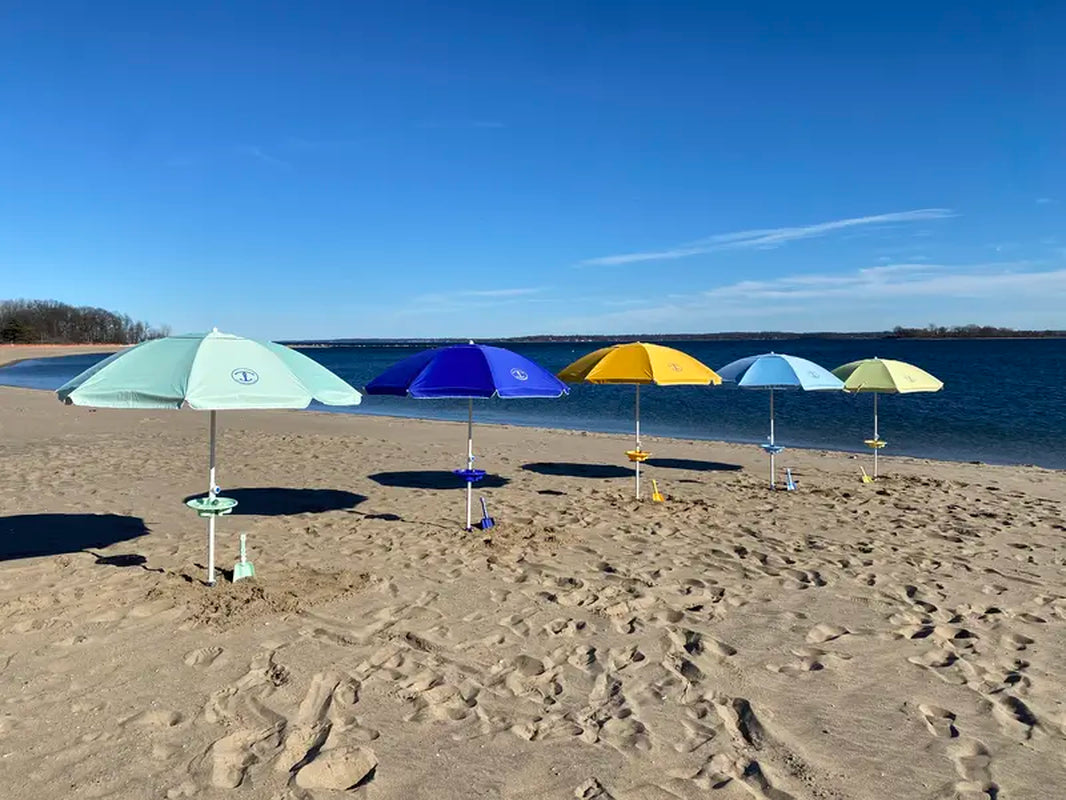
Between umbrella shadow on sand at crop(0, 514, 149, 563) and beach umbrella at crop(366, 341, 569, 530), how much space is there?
2888 mm

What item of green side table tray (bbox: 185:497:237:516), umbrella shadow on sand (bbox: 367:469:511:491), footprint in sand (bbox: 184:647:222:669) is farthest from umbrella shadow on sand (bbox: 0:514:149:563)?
umbrella shadow on sand (bbox: 367:469:511:491)

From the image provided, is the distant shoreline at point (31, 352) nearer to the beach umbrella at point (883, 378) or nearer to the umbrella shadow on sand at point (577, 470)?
the umbrella shadow on sand at point (577, 470)

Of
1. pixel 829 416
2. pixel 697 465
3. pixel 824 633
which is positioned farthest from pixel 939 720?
pixel 829 416

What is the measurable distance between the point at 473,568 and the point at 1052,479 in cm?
1151

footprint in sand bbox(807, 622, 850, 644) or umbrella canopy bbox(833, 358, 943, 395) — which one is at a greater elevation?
umbrella canopy bbox(833, 358, 943, 395)

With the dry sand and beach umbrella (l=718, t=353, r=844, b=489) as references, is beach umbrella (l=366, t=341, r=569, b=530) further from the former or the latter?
beach umbrella (l=718, t=353, r=844, b=489)

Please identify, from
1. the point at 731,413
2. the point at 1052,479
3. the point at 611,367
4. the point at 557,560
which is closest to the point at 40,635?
the point at 557,560

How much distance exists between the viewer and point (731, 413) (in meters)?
29.4

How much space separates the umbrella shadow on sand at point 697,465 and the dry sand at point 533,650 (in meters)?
3.59

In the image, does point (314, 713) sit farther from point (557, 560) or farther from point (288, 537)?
point (288, 537)

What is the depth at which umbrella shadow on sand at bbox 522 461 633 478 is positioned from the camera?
12.1 m

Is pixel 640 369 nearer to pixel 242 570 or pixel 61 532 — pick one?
pixel 242 570

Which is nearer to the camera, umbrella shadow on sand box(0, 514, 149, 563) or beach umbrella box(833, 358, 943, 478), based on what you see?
umbrella shadow on sand box(0, 514, 149, 563)

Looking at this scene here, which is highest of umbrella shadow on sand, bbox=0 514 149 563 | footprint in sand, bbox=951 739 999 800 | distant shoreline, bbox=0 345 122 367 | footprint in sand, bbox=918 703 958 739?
distant shoreline, bbox=0 345 122 367
